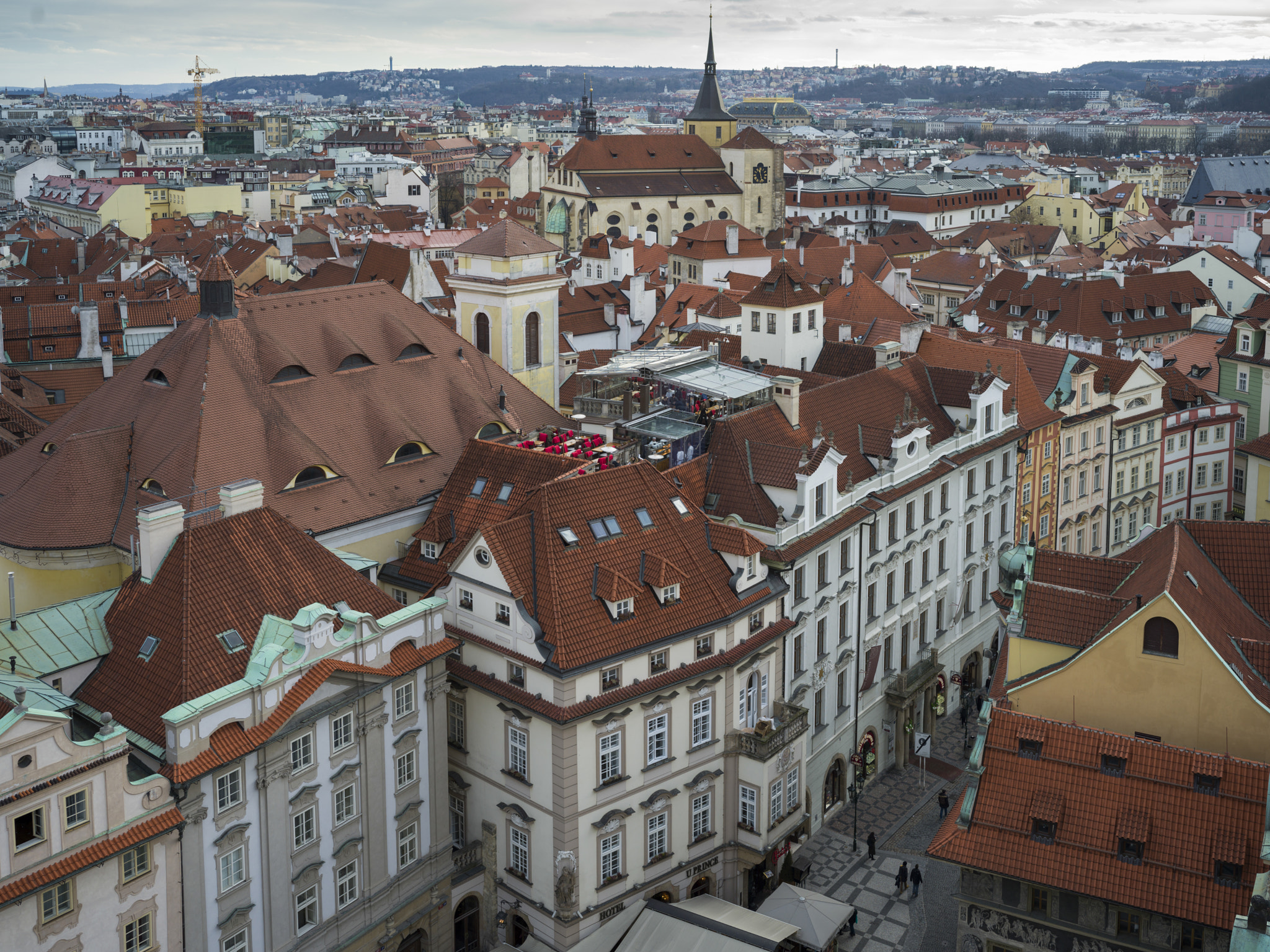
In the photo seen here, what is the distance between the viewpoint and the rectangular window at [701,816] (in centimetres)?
4734

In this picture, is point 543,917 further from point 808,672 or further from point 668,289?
point 668,289

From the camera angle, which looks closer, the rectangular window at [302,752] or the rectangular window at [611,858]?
the rectangular window at [302,752]

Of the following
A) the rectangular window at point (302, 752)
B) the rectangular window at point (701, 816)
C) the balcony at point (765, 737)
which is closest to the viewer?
the rectangular window at point (302, 752)

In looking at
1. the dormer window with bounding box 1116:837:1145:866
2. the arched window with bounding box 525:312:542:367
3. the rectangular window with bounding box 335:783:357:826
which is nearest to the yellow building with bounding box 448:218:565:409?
the arched window with bounding box 525:312:542:367

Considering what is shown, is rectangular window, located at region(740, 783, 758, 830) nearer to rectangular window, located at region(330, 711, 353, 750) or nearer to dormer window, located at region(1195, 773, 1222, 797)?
rectangular window, located at region(330, 711, 353, 750)

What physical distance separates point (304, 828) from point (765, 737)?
52.5ft

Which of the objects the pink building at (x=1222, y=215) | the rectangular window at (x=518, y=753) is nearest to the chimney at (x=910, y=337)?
the rectangular window at (x=518, y=753)

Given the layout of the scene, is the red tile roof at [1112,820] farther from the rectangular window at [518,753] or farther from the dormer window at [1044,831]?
the rectangular window at [518,753]

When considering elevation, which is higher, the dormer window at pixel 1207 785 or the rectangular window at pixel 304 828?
the dormer window at pixel 1207 785

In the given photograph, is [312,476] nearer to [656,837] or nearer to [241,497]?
[241,497]

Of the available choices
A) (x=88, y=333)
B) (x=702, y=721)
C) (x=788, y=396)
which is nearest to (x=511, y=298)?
(x=788, y=396)

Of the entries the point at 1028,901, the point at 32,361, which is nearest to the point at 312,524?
the point at 1028,901

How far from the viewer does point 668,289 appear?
139375 millimetres

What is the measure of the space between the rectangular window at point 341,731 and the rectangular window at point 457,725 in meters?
5.70
